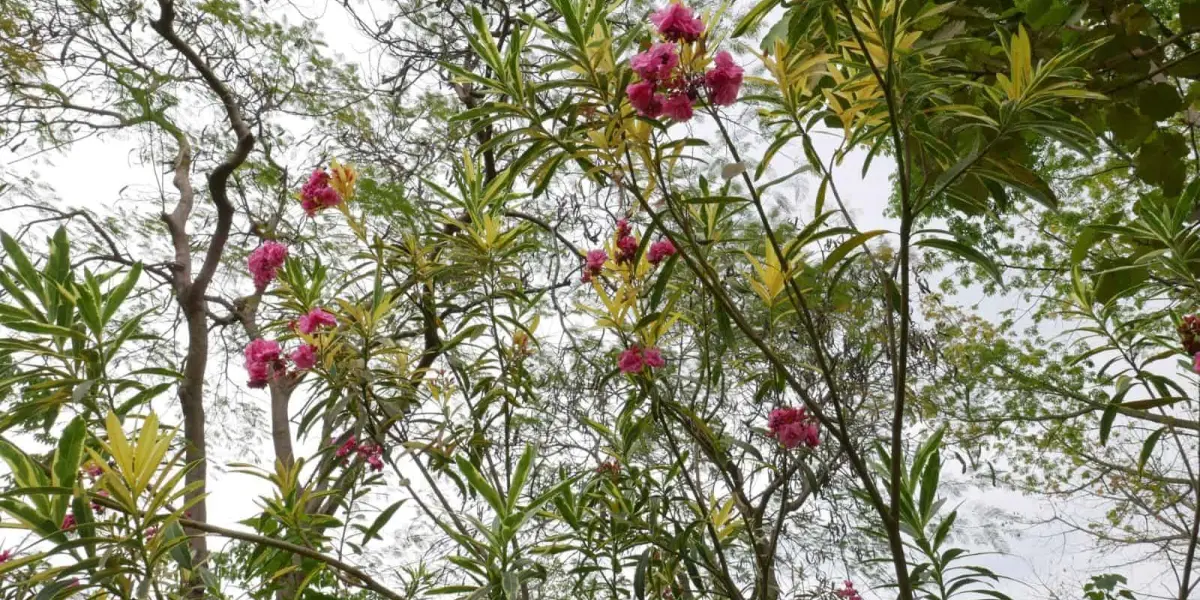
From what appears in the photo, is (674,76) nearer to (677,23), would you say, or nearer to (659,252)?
(677,23)

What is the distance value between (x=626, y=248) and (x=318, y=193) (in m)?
0.79

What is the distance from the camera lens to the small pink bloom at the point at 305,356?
6.02 feet

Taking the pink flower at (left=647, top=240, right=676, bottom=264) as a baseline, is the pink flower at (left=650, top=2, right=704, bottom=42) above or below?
below

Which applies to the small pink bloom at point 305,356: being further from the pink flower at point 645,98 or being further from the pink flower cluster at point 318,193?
the pink flower at point 645,98

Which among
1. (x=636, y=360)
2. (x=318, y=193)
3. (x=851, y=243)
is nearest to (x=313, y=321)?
(x=318, y=193)

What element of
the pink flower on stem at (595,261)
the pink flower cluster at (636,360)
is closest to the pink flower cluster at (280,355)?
the pink flower on stem at (595,261)

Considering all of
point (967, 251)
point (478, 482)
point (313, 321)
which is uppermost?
point (313, 321)

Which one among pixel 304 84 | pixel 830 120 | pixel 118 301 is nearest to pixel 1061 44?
pixel 830 120

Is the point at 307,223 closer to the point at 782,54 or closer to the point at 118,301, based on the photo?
the point at 118,301

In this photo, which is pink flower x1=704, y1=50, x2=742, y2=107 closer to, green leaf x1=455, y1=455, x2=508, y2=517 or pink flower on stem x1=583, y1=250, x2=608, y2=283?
pink flower on stem x1=583, y1=250, x2=608, y2=283

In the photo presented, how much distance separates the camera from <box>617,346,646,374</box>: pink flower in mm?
1640

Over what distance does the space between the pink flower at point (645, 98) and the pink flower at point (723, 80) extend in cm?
10

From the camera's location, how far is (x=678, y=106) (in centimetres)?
126

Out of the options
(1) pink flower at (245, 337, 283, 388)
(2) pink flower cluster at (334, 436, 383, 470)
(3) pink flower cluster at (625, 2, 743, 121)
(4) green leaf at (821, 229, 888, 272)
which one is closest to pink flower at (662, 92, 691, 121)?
(3) pink flower cluster at (625, 2, 743, 121)
